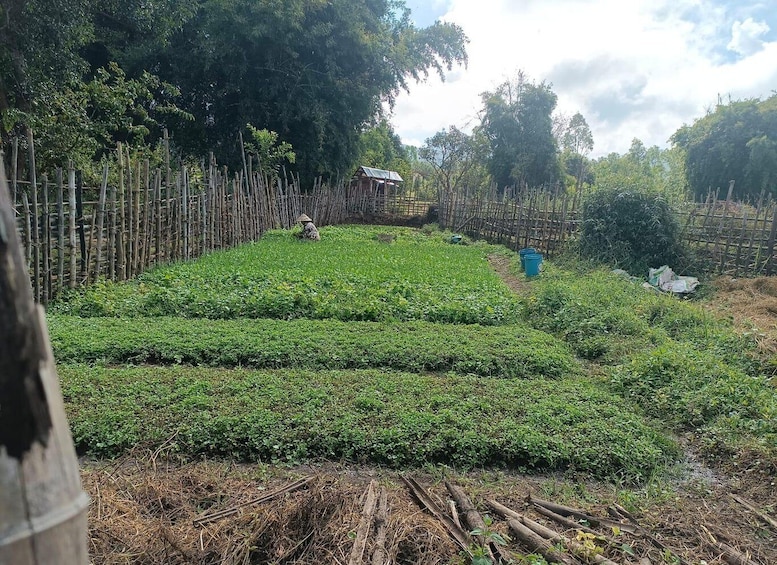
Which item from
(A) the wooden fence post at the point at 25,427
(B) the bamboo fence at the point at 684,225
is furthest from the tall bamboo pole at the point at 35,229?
(B) the bamboo fence at the point at 684,225

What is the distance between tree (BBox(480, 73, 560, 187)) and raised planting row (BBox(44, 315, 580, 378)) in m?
28.7

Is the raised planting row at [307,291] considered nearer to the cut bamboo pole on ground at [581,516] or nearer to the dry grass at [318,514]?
the dry grass at [318,514]

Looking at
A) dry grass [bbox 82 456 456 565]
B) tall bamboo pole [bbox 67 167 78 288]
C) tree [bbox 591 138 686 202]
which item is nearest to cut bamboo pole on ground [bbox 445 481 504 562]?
dry grass [bbox 82 456 456 565]

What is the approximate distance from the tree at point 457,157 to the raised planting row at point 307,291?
26.1 meters

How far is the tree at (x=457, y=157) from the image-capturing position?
3812 centimetres

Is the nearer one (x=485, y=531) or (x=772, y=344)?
(x=485, y=531)

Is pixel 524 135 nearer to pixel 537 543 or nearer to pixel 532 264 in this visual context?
pixel 532 264

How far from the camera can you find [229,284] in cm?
930

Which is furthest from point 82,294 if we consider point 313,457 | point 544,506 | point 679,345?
point 679,345

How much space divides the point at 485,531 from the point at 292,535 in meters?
1.01

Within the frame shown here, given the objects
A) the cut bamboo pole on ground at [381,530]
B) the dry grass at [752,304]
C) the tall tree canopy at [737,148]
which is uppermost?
the tall tree canopy at [737,148]

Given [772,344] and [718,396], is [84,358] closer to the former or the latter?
[718,396]

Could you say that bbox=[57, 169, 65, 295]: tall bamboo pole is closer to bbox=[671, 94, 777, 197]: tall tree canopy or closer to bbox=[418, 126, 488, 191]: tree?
bbox=[671, 94, 777, 197]: tall tree canopy

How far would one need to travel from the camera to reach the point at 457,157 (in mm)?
39781
